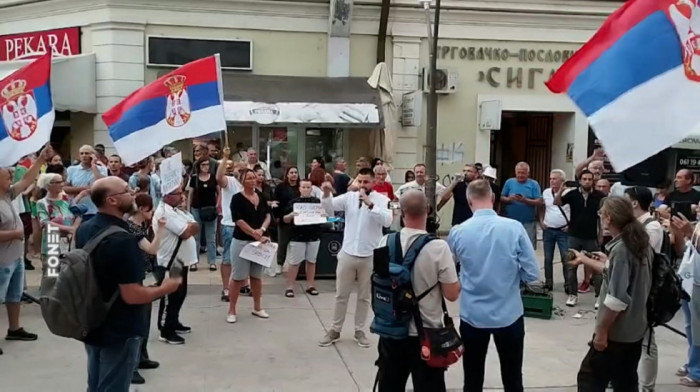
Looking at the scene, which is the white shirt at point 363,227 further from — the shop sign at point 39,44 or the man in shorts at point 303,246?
the shop sign at point 39,44

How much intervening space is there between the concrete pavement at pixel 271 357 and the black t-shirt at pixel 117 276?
182 cm

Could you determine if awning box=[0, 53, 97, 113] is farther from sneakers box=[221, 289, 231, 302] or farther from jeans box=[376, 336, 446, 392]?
jeans box=[376, 336, 446, 392]

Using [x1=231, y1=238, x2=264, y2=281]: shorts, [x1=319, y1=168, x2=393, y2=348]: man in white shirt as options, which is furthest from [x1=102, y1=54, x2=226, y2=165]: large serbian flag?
[x1=319, y1=168, x2=393, y2=348]: man in white shirt

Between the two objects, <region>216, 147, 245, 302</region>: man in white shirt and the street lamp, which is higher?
the street lamp

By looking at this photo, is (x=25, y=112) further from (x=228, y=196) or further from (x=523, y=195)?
(x=523, y=195)

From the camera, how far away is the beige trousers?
6.89 meters

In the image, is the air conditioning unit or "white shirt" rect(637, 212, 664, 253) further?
the air conditioning unit

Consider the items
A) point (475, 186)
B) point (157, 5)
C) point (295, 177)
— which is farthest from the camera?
point (157, 5)

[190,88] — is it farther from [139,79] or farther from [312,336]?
[139,79]

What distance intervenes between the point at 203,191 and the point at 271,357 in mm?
4425

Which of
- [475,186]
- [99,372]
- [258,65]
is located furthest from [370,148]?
[99,372]

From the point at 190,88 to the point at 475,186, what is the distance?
3523 mm

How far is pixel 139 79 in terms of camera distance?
46.3ft

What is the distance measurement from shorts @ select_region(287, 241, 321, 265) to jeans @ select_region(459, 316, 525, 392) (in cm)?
437
